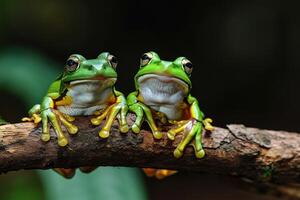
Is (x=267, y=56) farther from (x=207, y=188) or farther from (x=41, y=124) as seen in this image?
(x=41, y=124)

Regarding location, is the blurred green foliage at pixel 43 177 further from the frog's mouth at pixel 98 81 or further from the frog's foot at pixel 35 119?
the frog's mouth at pixel 98 81

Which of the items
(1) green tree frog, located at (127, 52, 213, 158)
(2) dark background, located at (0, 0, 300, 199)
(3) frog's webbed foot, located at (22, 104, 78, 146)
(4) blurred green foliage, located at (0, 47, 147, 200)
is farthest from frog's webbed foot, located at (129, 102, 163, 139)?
(2) dark background, located at (0, 0, 300, 199)

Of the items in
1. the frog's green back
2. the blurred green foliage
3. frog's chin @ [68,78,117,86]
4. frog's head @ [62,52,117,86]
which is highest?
frog's head @ [62,52,117,86]

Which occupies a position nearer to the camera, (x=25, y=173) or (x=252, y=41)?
(x=25, y=173)

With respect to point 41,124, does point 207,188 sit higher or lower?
lower

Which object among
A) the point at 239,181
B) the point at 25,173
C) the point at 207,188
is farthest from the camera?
the point at 207,188

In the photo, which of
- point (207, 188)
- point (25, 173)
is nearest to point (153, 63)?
point (25, 173)

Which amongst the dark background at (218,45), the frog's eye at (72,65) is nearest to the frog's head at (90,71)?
the frog's eye at (72,65)

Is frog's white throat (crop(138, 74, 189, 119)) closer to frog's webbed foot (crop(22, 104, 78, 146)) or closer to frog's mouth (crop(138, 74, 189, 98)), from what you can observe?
frog's mouth (crop(138, 74, 189, 98))
